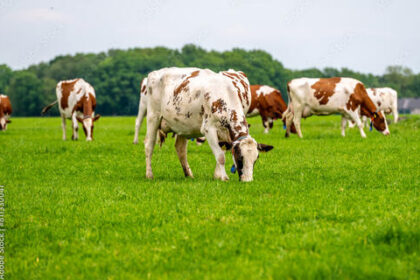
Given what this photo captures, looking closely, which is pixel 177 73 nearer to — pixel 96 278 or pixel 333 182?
pixel 333 182

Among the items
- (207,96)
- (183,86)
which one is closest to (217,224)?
(207,96)

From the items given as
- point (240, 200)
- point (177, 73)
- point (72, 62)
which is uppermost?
point (177, 73)

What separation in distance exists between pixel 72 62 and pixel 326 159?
135746 millimetres

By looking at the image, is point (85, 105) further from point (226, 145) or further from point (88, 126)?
point (226, 145)

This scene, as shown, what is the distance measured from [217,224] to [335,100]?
16.7 metres

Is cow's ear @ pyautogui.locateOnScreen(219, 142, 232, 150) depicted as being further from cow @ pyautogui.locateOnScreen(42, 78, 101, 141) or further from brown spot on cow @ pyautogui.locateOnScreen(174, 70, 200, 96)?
cow @ pyautogui.locateOnScreen(42, 78, 101, 141)

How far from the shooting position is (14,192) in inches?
361

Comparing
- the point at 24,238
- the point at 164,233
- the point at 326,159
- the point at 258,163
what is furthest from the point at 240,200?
the point at 326,159

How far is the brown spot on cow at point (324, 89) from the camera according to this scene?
872 inches

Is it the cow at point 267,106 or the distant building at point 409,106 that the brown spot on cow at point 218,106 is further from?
the distant building at point 409,106

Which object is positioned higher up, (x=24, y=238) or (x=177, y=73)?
(x=177, y=73)

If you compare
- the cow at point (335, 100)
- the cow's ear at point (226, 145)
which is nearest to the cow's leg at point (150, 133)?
the cow's ear at point (226, 145)

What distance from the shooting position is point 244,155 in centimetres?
907

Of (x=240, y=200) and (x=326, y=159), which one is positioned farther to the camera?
(x=326, y=159)
